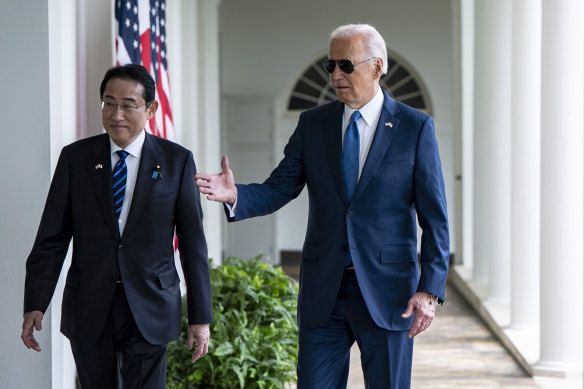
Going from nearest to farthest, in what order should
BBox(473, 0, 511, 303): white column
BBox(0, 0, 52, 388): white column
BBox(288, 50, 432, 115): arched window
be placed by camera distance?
BBox(0, 0, 52, 388): white column, BBox(473, 0, 511, 303): white column, BBox(288, 50, 432, 115): arched window

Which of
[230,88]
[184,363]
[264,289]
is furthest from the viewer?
[230,88]

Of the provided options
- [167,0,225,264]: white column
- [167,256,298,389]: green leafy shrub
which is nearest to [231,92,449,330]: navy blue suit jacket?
[167,256,298,389]: green leafy shrub

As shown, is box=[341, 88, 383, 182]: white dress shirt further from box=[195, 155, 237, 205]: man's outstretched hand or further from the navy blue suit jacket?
box=[195, 155, 237, 205]: man's outstretched hand

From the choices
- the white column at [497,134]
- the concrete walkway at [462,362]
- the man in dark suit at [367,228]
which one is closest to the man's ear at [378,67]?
the man in dark suit at [367,228]

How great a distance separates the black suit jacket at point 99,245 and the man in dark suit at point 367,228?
8.7 inches

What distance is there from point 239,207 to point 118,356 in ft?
2.14

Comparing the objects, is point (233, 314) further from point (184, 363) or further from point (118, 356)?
point (118, 356)

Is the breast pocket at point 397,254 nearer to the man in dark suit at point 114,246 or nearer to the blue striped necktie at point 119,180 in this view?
the man in dark suit at point 114,246

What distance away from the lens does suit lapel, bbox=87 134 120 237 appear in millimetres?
3209

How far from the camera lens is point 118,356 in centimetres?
326

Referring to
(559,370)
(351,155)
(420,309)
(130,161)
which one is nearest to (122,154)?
(130,161)

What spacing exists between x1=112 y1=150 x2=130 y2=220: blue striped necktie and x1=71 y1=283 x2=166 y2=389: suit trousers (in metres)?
0.27

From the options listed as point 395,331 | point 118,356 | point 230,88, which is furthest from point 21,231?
point 230,88

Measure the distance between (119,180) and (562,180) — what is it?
4019 mm
